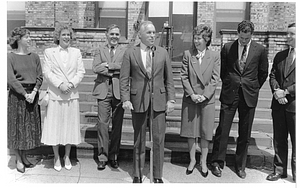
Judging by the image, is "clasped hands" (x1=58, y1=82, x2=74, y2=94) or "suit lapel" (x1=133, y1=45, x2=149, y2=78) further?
"clasped hands" (x1=58, y1=82, x2=74, y2=94)

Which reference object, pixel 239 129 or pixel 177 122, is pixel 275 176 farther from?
pixel 177 122

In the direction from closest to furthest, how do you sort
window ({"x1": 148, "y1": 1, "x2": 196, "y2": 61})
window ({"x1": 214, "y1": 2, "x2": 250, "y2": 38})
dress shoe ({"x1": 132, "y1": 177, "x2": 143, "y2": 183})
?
1. dress shoe ({"x1": 132, "y1": 177, "x2": 143, "y2": 183})
2. window ({"x1": 214, "y1": 2, "x2": 250, "y2": 38})
3. window ({"x1": 148, "y1": 1, "x2": 196, "y2": 61})

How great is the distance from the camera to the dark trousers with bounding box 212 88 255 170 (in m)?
4.55

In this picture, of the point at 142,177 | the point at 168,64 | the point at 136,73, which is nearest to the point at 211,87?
the point at 168,64

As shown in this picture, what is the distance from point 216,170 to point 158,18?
18.8ft

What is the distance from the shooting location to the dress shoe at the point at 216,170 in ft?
14.9

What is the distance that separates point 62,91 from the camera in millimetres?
4582

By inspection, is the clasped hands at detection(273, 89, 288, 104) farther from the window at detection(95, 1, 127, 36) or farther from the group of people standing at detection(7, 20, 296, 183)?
the window at detection(95, 1, 127, 36)

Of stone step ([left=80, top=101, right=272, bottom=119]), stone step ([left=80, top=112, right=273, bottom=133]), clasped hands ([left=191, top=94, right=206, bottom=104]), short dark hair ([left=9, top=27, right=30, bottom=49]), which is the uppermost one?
short dark hair ([left=9, top=27, right=30, bottom=49])

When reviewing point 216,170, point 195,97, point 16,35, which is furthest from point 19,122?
point 216,170

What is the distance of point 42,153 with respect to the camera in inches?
209

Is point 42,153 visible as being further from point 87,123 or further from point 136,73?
point 136,73

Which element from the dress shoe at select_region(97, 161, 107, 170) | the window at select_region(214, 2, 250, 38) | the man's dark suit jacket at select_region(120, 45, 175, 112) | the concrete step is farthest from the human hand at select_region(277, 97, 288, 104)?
the window at select_region(214, 2, 250, 38)

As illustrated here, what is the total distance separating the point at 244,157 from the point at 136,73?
2.06m
